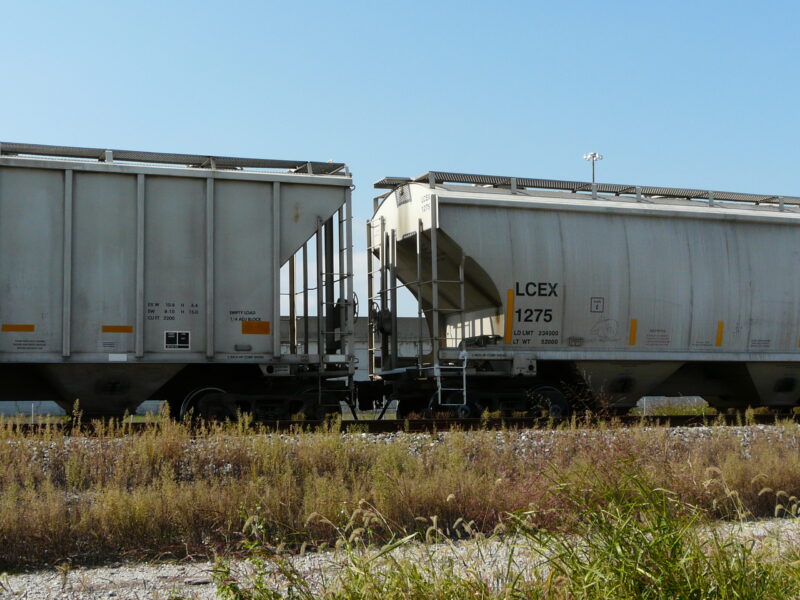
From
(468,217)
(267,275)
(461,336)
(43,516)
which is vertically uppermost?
(468,217)

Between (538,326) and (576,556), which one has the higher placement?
(538,326)

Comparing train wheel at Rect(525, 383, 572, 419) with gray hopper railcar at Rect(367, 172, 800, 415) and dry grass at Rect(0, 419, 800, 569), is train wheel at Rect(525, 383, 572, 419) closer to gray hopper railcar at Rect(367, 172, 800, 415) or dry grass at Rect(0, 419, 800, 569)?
gray hopper railcar at Rect(367, 172, 800, 415)

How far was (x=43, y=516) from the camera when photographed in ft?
21.4

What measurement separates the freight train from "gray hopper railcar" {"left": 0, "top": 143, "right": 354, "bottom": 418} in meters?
0.03

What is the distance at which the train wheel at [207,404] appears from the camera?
12242 millimetres

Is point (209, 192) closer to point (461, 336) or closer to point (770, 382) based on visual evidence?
point (461, 336)

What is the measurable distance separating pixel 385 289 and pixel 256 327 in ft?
11.3

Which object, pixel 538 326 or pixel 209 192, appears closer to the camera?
pixel 209 192

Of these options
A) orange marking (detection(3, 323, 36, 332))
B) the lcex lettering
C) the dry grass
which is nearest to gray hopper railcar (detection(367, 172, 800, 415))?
the lcex lettering

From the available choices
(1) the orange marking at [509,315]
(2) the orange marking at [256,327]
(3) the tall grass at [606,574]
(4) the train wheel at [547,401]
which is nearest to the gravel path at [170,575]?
(3) the tall grass at [606,574]

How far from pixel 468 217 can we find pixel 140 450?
Answer: 7022mm

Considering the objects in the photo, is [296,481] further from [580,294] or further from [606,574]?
[580,294]

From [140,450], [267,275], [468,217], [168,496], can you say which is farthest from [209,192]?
[168,496]

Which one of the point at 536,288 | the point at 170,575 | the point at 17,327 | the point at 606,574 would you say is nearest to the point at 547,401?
the point at 536,288
